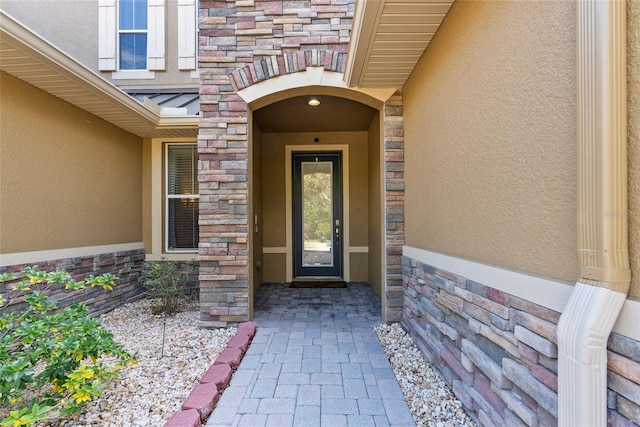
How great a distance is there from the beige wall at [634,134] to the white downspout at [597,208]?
0.02 m

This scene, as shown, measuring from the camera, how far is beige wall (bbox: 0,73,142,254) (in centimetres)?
305

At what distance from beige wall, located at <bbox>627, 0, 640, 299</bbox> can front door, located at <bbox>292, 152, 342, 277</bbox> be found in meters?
4.95

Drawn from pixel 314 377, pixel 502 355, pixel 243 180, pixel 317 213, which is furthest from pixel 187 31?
pixel 502 355

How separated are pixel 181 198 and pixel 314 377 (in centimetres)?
372

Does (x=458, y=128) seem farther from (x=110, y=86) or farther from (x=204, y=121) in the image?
(x=110, y=86)

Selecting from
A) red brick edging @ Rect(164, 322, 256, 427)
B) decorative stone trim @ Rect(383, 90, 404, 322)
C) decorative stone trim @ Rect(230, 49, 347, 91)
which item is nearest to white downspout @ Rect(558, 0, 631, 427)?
red brick edging @ Rect(164, 322, 256, 427)

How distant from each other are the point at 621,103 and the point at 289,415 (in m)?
2.25

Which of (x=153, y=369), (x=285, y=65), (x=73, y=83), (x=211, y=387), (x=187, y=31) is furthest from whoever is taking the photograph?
(x=187, y=31)

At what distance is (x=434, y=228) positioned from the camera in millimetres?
2582

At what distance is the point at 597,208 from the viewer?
41.3 inches

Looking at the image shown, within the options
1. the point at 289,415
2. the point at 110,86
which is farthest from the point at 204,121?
the point at 289,415

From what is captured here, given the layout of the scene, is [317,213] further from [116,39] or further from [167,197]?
[116,39]

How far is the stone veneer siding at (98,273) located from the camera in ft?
11.5

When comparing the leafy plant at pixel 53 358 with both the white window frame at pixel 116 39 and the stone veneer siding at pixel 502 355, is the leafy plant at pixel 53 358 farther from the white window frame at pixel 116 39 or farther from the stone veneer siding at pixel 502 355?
the white window frame at pixel 116 39
